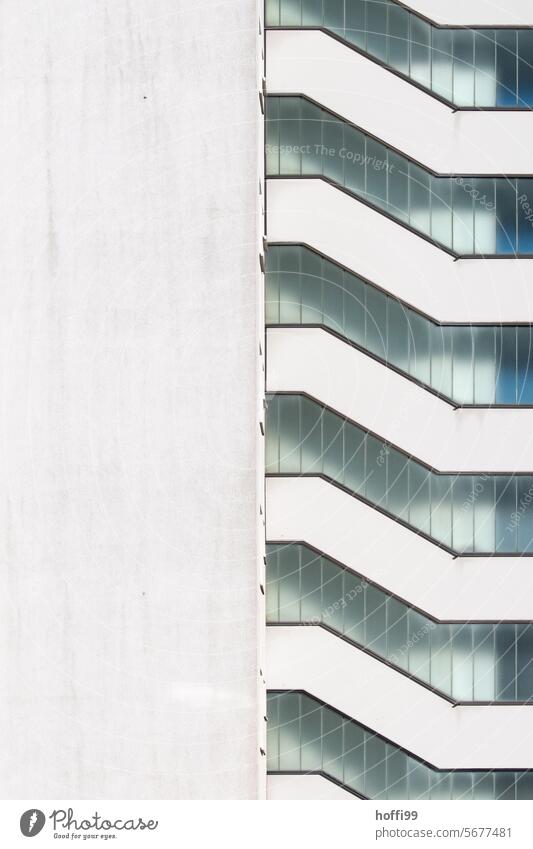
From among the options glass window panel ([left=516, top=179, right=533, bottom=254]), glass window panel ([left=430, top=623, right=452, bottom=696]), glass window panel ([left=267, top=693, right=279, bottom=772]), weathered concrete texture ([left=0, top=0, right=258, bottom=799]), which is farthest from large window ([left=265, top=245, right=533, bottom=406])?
glass window panel ([left=267, top=693, right=279, bottom=772])

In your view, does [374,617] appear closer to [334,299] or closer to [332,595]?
[332,595]

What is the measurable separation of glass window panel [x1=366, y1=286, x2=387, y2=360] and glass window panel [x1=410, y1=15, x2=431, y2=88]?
6.00 ft

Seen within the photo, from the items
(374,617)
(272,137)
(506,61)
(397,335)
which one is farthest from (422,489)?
(506,61)

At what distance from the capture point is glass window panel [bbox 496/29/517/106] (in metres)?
9.41

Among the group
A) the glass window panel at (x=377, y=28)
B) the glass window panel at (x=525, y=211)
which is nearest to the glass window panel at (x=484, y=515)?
the glass window panel at (x=525, y=211)

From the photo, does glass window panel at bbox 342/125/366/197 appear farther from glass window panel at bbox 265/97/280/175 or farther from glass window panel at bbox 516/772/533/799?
glass window panel at bbox 516/772/533/799

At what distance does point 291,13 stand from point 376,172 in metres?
1.49

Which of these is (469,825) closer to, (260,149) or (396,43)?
(260,149)

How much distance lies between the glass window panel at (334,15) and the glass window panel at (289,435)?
10.2ft

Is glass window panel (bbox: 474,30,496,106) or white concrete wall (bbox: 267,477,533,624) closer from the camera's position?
white concrete wall (bbox: 267,477,533,624)

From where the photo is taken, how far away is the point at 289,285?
931 cm

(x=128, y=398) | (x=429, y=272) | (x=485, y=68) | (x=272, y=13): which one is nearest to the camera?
(x=128, y=398)

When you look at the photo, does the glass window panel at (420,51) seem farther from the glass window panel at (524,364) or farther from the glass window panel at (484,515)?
the glass window panel at (484,515)


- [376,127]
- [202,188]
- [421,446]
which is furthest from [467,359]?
[202,188]
